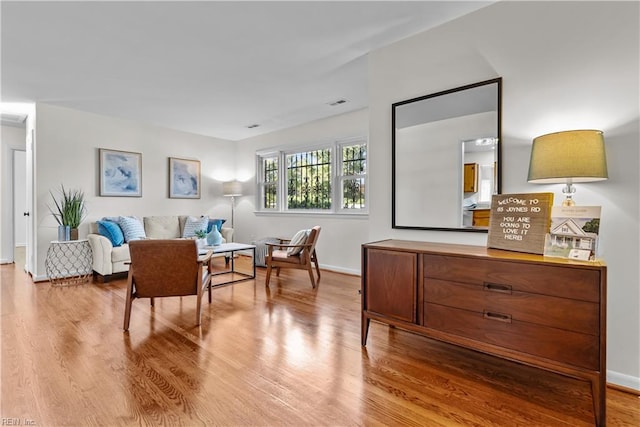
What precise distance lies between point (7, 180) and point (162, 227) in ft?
9.66

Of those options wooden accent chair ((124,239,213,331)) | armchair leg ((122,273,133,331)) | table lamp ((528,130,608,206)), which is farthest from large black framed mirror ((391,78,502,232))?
armchair leg ((122,273,133,331))

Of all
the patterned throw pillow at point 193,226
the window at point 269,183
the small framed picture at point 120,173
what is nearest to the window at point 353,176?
the window at point 269,183

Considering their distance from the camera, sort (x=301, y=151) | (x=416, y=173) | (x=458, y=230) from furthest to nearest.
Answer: (x=301, y=151)
(x=416, y=173)
(x=458, y=230)

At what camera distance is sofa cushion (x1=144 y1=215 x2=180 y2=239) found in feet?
17.1

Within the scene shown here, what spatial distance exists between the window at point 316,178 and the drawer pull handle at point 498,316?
300 centimetres

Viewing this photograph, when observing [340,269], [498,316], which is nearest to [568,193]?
[498,316]

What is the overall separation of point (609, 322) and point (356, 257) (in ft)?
10.1

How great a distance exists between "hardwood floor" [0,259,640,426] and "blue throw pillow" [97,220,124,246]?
57.6 inches

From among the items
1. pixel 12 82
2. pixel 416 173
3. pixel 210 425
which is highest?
pixel 12 82

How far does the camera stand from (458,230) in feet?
7.75

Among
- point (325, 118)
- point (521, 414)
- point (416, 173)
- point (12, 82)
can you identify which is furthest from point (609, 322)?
point (12, 82)

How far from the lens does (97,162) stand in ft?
15.8

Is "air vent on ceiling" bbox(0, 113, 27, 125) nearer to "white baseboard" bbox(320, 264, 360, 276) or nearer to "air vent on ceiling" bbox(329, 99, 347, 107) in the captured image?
"air vent on ceiling" bbox(329, 99, 347, 107)

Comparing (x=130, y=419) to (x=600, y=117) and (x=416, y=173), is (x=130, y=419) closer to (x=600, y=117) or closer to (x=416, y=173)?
(x=416, y=173)
